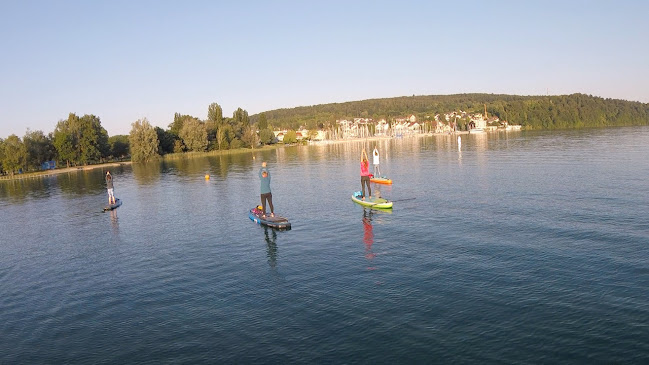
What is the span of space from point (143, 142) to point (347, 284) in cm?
13192

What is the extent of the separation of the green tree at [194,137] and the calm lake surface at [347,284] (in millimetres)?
117431

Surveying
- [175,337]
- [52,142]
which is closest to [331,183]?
[175,337]

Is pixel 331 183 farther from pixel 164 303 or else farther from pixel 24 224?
pixel 164 303

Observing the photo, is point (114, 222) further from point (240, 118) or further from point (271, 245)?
point (240, 118)

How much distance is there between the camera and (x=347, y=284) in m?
20.5

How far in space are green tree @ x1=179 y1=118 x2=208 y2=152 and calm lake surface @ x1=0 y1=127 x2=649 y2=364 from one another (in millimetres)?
117431

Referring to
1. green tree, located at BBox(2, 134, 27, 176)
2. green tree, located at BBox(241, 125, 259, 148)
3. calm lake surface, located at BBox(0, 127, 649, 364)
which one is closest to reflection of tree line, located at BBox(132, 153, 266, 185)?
green tree, located at BBox(2, 134, 27, 176)

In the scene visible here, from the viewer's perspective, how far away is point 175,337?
16359 mm

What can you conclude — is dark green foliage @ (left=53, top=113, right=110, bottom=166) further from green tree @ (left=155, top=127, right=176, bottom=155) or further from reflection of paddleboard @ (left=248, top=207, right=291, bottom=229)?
reflection of paddleboard @ (left=248, top=207, right=291, bottom=229)

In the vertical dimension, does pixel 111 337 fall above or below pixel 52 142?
below

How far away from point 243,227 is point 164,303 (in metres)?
14.5

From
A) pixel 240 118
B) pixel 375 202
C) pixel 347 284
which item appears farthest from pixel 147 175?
pixel 240 118

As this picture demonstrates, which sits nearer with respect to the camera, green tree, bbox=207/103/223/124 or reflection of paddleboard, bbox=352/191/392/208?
reflection of paddleboard, bbox=352/191/392/208

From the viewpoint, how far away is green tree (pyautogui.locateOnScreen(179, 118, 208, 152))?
156750 millimetres
